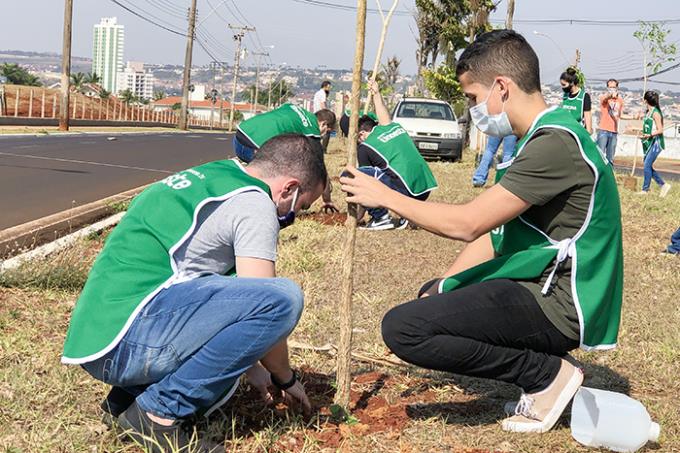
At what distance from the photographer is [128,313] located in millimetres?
2770

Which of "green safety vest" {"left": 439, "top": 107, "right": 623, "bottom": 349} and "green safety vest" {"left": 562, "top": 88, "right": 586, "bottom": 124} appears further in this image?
"green safety vest" {"left": 562, "top": 88, "right": 586, "bottom": 124}

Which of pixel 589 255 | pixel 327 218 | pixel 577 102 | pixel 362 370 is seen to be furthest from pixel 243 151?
pixel 577 102

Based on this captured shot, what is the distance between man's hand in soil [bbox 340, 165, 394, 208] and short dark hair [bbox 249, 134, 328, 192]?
144 mm

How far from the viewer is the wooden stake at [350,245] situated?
3.33 metres

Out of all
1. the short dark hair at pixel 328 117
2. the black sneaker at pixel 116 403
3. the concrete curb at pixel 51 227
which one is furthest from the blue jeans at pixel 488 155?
the black sneaker at pixel 116 403

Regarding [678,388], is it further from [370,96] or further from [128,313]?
[128,313]

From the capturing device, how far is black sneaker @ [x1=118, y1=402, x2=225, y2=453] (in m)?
2.87

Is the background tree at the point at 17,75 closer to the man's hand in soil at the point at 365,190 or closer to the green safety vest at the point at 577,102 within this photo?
the green safety vest at the point at 577,102

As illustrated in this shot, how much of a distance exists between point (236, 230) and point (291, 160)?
1.24 ft

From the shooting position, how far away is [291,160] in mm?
2990

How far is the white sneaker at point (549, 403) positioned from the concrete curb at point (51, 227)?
3.90 metres

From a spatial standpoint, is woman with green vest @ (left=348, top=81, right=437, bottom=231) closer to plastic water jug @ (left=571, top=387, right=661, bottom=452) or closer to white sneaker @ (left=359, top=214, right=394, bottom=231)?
white sneaker @ (left=359, top=214, right=394, bottom=231)

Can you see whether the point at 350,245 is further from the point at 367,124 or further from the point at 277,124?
the point at 367,124

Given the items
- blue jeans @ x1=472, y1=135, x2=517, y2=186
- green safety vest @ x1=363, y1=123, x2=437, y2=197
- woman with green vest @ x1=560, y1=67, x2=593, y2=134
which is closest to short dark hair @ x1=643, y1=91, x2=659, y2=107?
woman with green vest @ x1=560, y1=67, x2=593, y2=134
